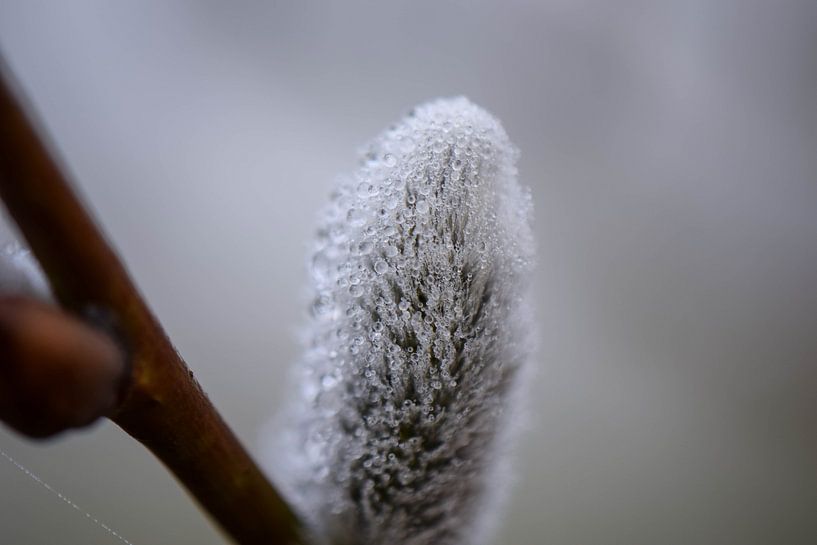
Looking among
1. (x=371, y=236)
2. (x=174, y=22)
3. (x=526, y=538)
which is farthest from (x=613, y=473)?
(x=174, y=22)

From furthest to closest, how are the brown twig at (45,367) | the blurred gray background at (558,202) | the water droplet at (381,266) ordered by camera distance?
the blurred gray background at (558,202), the water droplet at (381,266), the brown twig at (45,367)

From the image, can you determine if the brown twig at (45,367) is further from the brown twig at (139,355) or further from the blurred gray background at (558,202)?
the blurred gray background at (558,202)

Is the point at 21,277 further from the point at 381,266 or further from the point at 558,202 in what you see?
the point at 558,202

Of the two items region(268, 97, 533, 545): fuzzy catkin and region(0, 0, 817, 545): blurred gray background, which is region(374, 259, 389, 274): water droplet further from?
region(0, 0, 817, 545): blurred gray background

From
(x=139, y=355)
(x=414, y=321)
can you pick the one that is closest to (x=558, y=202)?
(x=414, y=321)

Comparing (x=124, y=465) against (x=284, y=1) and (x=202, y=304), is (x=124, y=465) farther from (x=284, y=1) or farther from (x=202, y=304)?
(x=284, y=1)

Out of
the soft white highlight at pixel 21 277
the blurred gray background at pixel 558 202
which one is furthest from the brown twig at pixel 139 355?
the blurred gray background at pixel 558 202
